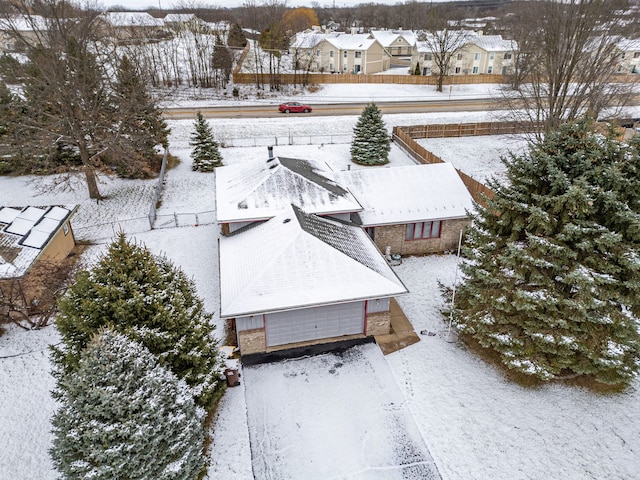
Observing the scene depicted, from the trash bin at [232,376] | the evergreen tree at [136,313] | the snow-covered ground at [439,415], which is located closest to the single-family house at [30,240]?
the snow-covered ground at [439,415]

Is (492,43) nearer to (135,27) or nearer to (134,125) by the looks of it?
(135,27)

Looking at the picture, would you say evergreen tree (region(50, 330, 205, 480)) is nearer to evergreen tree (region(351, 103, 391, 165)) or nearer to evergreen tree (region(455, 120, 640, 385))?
evergreen tree (region(455, 120, 640, 385))

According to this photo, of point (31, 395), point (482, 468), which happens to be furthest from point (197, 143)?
point (482, 468)

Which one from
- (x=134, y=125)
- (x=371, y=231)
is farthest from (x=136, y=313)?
(x=134, y=125)

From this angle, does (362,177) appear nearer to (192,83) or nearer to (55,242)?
(55,242)

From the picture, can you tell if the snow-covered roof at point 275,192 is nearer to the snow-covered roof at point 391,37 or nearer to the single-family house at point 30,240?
the single-family house at point 30,240

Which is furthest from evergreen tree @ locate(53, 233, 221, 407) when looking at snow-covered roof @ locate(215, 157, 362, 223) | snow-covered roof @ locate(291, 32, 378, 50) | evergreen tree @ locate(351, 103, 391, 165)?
snow-covered roof @ locate(291, 32, 378, 50)
